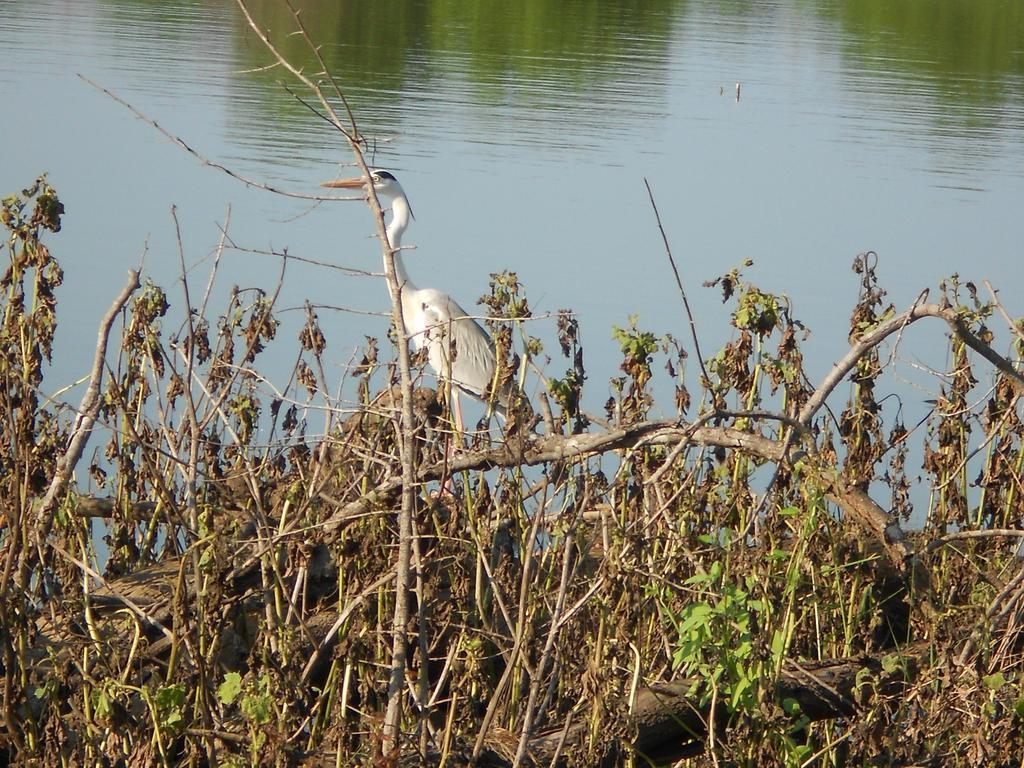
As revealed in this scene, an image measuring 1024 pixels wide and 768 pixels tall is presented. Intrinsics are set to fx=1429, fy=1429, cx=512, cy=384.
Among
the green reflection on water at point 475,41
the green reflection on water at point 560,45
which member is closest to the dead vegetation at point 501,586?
the green reflection on water at point 560,45

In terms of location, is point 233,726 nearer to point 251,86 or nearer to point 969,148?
point 969,148

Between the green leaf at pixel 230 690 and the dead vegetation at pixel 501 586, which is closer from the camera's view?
the green leaf at pixel 230 690

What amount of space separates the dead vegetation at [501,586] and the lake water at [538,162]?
524 millimetres

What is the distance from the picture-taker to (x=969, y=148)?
49.8ft

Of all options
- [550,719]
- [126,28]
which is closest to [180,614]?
[550,719]

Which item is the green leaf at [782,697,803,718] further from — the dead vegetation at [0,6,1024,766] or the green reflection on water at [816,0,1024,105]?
the green reflection on water at [816,0,1024,105]

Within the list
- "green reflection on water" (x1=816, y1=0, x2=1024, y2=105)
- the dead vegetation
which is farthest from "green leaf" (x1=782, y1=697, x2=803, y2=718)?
"green reflection on water" (x1=816, y1=0, x2=1024, y2=105)

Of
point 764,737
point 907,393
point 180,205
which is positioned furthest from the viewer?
point 180,205

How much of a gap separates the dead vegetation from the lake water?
52cm

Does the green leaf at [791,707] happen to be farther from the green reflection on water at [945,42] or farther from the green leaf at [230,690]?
the green reflection on water at [945,42]

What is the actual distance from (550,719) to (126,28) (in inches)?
805

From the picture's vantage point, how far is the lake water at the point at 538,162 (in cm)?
922

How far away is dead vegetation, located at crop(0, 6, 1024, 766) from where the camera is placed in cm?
318

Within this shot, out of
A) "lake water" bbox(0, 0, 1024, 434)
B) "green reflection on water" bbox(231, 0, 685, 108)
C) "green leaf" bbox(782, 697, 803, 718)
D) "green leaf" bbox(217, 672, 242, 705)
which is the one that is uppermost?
"green reflection on water" bbox(231, 0, 685, 108)
